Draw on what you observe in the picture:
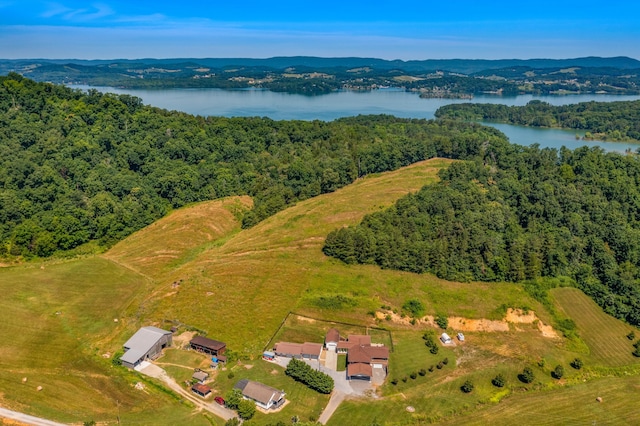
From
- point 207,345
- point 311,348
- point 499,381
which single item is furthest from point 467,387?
point 207,345

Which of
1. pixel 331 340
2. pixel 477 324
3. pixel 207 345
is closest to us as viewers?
pixel 207 345

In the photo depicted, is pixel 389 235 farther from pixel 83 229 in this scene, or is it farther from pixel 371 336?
pixel 83 229

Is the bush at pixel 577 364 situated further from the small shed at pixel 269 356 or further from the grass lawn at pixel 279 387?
the small shed at pixel 269 356

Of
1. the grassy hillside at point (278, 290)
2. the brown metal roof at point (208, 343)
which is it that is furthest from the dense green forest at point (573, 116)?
the brown metal roof at point (208, 343)

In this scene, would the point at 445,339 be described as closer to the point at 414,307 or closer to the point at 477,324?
the point at 477,324

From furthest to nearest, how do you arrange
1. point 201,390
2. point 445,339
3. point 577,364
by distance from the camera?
1. point 445,339
2. point 577,364
3. point 201,390

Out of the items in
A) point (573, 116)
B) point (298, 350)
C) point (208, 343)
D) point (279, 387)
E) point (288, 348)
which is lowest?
point (279, 387)

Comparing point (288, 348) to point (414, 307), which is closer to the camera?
point (288, 348)

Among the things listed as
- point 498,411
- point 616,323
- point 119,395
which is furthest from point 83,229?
point 616,323
